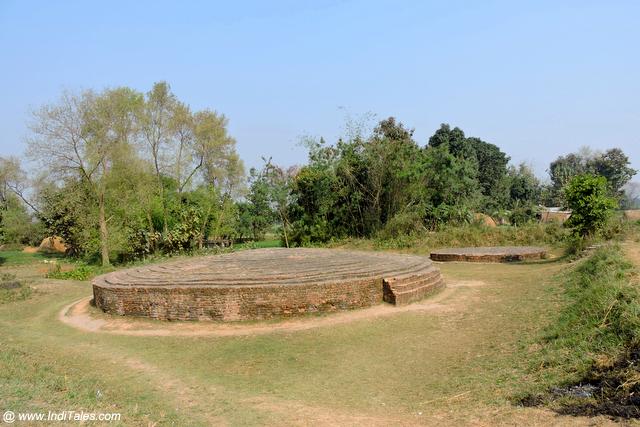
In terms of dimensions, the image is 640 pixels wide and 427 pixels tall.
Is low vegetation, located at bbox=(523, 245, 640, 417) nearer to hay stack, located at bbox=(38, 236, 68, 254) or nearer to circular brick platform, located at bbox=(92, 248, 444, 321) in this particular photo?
circular brick platform, located at bbox=(92, 248, 444, 321)

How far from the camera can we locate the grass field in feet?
15.2

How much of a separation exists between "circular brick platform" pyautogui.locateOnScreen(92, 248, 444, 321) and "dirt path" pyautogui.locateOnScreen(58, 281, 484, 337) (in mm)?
186

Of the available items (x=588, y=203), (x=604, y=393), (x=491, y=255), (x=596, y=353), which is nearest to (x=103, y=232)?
(x=491, y=255)

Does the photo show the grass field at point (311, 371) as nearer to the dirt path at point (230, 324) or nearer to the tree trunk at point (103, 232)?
the dirt path at point (230, 324)

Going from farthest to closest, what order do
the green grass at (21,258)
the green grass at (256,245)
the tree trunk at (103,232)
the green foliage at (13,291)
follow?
the green grass at (21,258), the green grass at (256,245), the tree trunk at (103,232), the green foliage at (13,291)

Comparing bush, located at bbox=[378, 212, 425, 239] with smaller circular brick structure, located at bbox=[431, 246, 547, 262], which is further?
bush, located at bbox=[378, 212, 425, 239]

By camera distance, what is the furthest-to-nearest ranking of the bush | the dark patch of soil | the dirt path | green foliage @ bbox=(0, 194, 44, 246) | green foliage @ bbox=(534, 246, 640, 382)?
green foliage @ bbox=(0, 194, 44, 246), the bush, the dirt path, green foliage @ bbox=(534, 246, 640, 382), the dark patch of soil

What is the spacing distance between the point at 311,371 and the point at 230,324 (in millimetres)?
2801

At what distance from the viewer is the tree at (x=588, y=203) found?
45.2 feet

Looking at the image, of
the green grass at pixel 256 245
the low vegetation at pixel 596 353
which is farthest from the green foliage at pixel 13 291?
the low vegetation at pixel 596 353

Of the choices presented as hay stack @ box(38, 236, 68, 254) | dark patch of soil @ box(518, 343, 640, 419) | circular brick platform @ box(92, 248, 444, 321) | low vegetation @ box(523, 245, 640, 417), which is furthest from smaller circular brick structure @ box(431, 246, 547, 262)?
hay stack @ box(38, 236, 68, 254)

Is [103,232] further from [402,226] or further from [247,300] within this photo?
[247,300]

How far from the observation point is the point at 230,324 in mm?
8625

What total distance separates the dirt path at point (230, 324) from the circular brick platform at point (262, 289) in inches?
7.3
